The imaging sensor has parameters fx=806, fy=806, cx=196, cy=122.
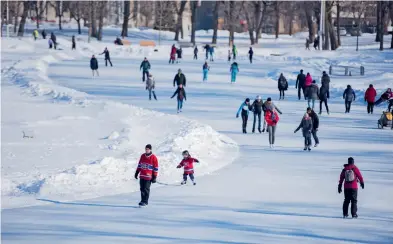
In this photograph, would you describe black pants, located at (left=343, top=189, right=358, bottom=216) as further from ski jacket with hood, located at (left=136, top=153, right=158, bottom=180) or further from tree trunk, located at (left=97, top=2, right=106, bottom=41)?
tree trunk, located at (left=97, top=2, right=106, bottom=41)

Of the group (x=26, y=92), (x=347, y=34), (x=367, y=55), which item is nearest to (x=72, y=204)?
(x=26, y=92)

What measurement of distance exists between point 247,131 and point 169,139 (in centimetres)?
402

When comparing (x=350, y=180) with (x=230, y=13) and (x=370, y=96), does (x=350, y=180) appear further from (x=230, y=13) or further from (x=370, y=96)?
(x=230, y=13)

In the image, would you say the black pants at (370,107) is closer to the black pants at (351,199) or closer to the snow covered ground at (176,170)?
the snow covered ground at (176,170)

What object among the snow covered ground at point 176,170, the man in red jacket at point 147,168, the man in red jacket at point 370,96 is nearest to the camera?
the snow covered ground at point 176,170

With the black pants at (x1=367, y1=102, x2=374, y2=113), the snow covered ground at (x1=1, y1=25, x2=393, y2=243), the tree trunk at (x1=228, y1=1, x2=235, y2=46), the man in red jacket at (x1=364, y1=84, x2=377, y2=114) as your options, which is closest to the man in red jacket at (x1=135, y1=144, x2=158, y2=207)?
the snow covered ground at (x1=1, y1=25, x2=393, y2=243)

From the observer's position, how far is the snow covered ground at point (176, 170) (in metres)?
13.2

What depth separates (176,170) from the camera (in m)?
18.9

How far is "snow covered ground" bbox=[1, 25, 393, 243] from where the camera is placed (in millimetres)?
13180

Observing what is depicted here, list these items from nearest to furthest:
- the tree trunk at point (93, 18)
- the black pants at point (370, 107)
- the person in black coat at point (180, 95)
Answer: the person in black coat at point (180, 95) < the black pants at point (370, 107) < the tree trunk at point (93, 18)

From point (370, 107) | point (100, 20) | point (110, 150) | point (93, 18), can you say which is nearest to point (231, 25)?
point (100, 20)

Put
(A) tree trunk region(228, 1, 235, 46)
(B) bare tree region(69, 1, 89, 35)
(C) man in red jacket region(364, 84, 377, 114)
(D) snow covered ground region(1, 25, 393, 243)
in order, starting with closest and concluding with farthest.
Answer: (D) snow covered ground region(1, 25, 393, 243) < (C) man in red jacket region(364, 84, 377, 114) < (A) tree trunk region(228, 1, 235, 46) < (B) bare tree region(69, 1, 89, 35)

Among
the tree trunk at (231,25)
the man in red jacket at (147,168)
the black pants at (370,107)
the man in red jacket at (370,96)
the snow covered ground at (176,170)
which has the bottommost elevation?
the snow covered ground at (176,170)

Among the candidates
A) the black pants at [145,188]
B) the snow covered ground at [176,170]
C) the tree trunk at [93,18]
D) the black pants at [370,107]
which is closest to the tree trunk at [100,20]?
the tree trunk at [93,18]
